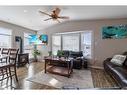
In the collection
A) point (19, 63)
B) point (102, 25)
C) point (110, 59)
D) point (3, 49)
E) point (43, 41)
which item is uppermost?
point (102, 25)

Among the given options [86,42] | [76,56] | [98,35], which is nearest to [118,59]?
[98,35]

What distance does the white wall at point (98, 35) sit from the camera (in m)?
2.80

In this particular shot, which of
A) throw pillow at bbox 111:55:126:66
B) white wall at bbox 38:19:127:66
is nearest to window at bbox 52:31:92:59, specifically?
white wall at bbox 38:19:127:66

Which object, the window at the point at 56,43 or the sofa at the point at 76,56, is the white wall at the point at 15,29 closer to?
the window at the point at 56,43

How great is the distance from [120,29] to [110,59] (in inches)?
40.3

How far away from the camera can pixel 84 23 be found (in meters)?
3.24

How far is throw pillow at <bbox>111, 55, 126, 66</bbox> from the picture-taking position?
3.12 meters

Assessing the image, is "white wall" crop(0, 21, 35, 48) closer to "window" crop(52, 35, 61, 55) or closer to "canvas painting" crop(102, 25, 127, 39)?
"window" crop(52, 35, 61, 55)

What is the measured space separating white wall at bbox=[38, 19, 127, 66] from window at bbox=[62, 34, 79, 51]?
0.24 metres
